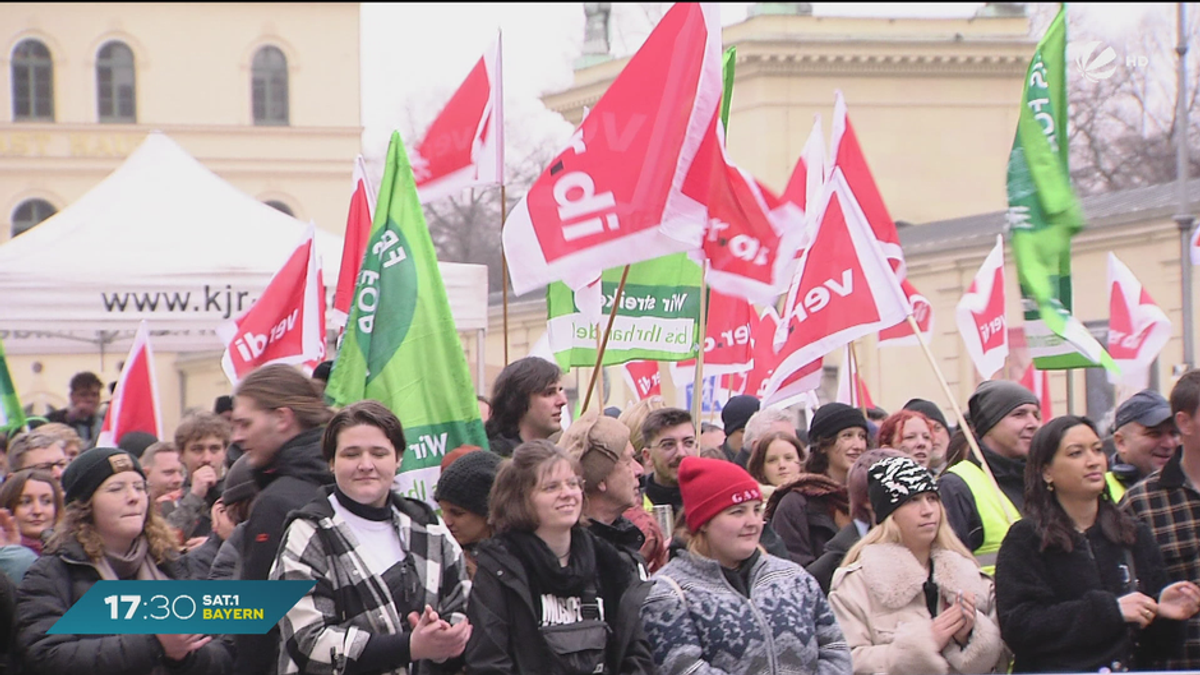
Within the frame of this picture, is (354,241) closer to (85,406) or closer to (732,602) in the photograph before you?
(85,406)

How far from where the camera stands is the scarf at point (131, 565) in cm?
627

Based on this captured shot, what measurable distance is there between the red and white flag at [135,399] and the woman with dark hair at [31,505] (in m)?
5.18

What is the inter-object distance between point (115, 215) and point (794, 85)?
29226 mm

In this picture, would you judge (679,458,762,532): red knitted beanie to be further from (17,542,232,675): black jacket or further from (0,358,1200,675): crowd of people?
(17,542,232,675): black jacket

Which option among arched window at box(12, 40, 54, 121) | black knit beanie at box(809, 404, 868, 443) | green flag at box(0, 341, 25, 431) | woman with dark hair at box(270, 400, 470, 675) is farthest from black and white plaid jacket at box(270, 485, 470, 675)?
arched window at box(12, 40, 54, 121)

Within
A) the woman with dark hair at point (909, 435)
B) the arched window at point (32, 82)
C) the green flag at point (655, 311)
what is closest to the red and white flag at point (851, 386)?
the green flag at point (655, 311)

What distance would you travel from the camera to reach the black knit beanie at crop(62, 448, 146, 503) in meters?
6.31

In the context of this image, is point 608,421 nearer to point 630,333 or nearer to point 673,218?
point 673,218

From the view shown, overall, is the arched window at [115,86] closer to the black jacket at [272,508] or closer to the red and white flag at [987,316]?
the red and white flag at [987,316]

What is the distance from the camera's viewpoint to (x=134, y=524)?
6.34m

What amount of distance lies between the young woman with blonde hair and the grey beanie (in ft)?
4.27

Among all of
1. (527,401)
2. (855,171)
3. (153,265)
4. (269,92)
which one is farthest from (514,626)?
(269,92)

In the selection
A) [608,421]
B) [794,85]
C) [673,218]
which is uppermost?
[794,85]

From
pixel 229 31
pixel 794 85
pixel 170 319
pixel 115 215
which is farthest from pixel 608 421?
pixel 229 31
